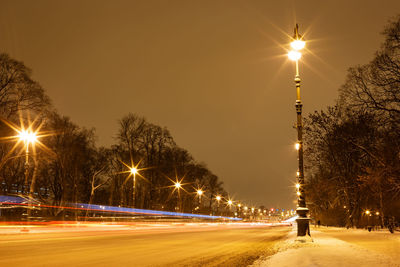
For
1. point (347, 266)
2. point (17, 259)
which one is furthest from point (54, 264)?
point (347, 266)

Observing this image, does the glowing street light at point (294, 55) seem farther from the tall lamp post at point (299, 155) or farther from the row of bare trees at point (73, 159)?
the row of bare trees at point (73, 159)

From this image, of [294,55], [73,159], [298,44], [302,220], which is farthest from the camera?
[73,159]

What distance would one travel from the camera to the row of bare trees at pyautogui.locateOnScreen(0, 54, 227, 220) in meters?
30.8

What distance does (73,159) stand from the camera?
48.5 meters

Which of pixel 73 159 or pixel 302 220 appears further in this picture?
pixel 73 159

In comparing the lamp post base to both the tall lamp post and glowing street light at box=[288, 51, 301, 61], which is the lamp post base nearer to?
the tall lamp post

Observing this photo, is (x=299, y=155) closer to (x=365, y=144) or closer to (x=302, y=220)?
(x=302, y=220)

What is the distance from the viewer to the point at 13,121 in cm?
3131

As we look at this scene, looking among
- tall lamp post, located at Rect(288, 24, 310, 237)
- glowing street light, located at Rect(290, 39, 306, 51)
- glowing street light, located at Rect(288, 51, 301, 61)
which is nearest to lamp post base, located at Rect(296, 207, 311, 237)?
tall lamp post, located at Rect(288, 24, 310, 237)

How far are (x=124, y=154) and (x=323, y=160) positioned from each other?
27.7m

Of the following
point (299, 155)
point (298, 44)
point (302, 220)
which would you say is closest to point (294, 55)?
point (298, 44)

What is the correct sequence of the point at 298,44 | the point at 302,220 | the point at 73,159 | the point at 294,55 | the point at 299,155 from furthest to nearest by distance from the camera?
the point at 73,159 < the point at 294,55 < the point at 299,155 < the point at 298,44 < the point at 302,220

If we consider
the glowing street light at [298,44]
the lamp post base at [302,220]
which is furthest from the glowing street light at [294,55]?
the lamp post base at [302,220]

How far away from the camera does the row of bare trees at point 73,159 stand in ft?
101
